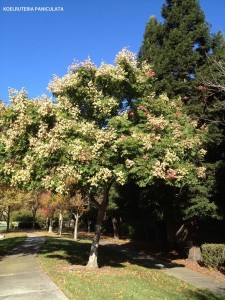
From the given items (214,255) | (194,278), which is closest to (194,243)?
(214,255)

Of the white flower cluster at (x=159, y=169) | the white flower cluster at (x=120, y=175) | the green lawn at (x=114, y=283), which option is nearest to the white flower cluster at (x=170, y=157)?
the white flower cluster at (x=159, y=169)

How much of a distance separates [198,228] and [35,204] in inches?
1322

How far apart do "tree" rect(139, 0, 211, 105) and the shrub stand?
8.85 metres

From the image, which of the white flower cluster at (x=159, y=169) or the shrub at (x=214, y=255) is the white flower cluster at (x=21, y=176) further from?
the shrub at (x=214, y=255)

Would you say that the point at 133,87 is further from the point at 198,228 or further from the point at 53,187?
the point at 198,228

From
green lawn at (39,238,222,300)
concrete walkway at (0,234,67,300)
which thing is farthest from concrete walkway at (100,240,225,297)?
concrete walkway at (0,234,67,300)

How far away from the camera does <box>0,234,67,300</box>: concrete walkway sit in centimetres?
1033

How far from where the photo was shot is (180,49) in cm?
2309

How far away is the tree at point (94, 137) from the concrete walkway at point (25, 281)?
9.94 feet

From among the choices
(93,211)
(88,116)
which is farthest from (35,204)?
(88,116)

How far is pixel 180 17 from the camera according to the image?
79.6ft

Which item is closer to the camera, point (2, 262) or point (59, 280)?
point (59, 280)

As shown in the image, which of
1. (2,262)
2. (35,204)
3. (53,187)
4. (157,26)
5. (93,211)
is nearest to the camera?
(53,187)

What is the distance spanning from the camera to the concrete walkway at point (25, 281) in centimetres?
1033
